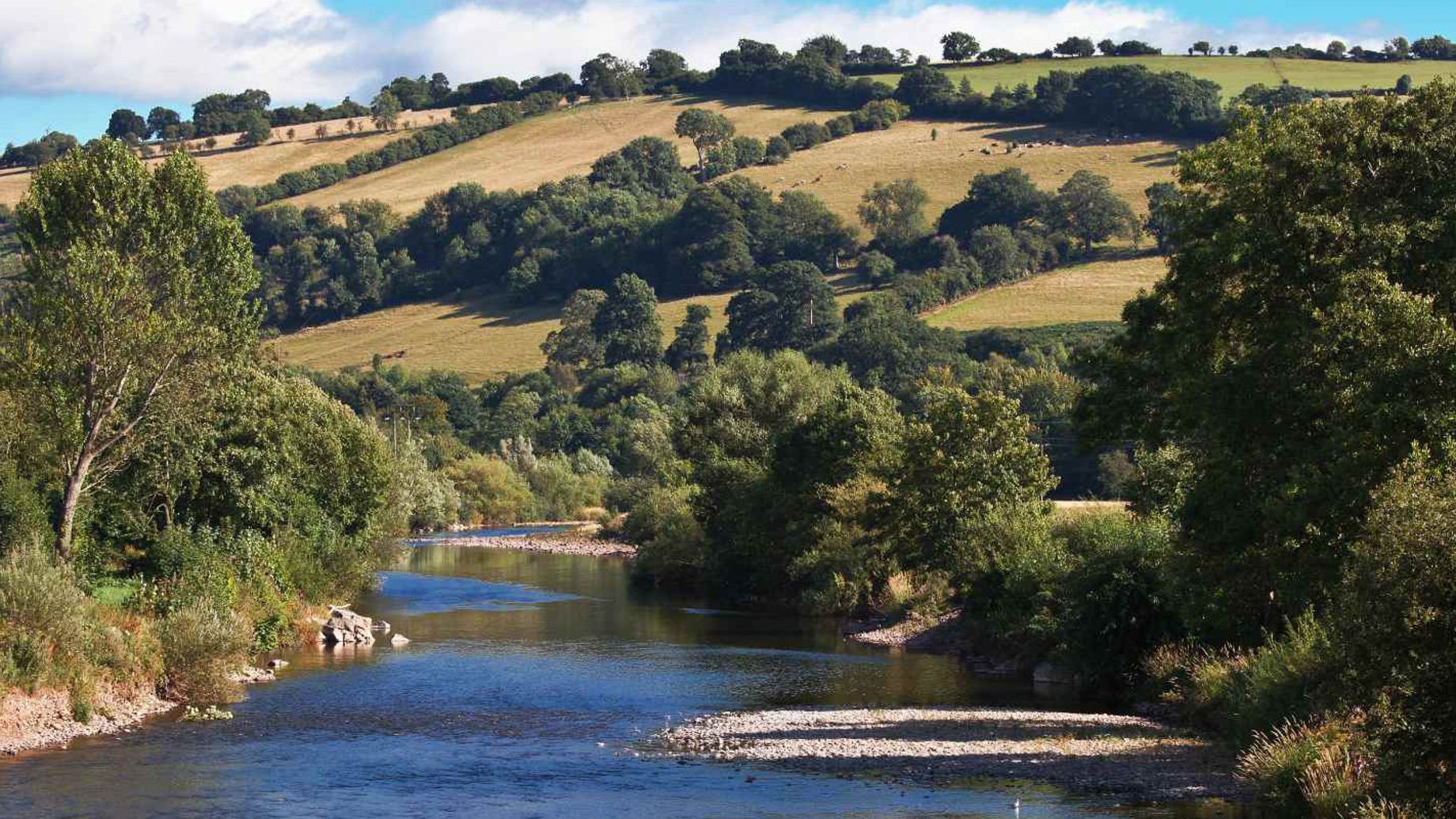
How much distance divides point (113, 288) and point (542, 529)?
81255 mm

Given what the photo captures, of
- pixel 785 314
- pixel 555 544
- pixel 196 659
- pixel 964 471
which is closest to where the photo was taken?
pixel 196 659

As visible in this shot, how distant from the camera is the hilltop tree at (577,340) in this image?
174 meters

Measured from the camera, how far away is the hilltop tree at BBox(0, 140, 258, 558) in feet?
152

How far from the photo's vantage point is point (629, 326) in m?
173

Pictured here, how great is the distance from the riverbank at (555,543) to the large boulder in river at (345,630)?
4682 cm

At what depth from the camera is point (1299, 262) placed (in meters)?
33.8

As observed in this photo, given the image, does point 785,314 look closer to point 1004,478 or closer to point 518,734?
point 1004,478

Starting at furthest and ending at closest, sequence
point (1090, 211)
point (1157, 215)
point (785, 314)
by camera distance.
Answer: point (1090, 211), point (785, 314), point (1157, 215)

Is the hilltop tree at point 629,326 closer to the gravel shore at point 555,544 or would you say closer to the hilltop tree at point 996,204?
the hilltop tree at point 996,204

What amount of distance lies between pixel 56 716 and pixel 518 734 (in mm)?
11055

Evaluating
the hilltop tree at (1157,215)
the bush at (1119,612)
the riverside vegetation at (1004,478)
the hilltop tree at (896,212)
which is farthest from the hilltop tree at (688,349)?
the bush at (1119,612)

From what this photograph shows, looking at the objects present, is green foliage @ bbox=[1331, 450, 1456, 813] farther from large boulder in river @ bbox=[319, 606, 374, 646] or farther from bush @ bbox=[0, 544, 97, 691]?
large boulder in river @ bbox=[319, 606, 374, 646]

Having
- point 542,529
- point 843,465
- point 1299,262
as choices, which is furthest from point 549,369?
point 1299,262

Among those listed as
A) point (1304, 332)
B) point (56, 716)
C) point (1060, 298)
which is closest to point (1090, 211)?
point (1060, 298)
